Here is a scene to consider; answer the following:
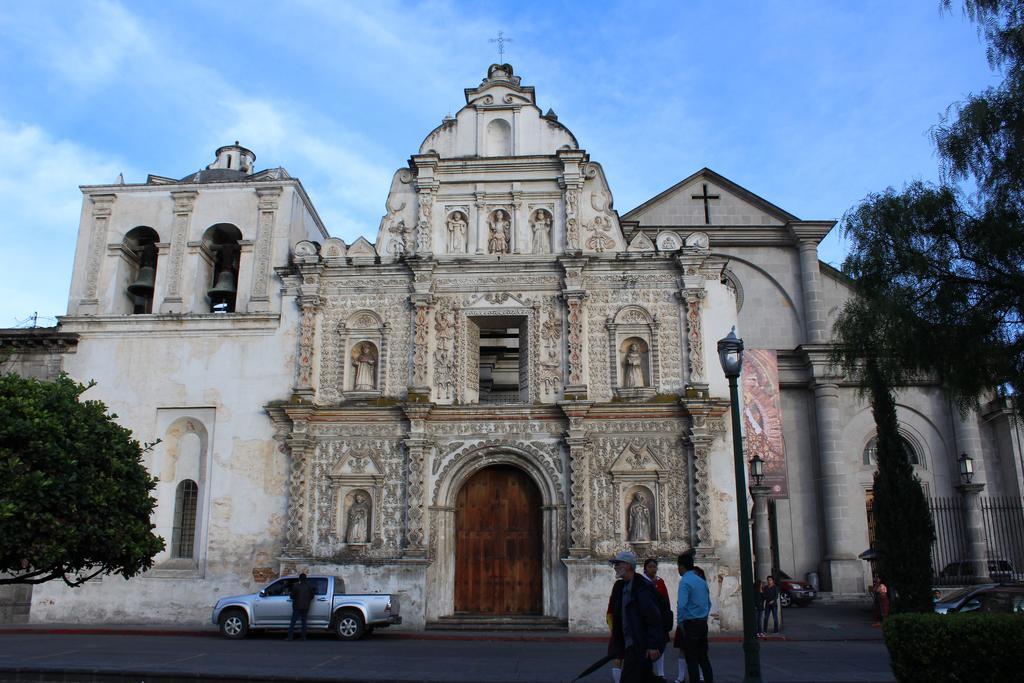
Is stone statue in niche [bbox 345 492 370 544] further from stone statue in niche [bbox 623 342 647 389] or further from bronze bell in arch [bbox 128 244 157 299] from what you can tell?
bronze bell in arch [bbox 128 244 157 299]

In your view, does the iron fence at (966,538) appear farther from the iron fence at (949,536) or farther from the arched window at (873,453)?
the arched window at (873,453)

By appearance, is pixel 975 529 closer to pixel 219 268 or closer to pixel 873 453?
pixel 873 453

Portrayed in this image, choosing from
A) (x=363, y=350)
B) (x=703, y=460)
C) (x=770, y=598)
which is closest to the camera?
(x=770, y=598)

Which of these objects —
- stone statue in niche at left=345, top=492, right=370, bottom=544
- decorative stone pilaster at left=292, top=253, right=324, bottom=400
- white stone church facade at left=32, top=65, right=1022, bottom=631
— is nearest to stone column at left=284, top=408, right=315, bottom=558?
white stone church facade at left=32, top=65, right=1022, bottom=631

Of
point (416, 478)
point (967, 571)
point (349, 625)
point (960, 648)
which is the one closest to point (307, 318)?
point (416, 478)

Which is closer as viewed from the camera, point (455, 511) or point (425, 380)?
point (455, 511)

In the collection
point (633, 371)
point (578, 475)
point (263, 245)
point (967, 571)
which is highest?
point (263, 245)

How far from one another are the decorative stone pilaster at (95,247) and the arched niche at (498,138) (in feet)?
34.3

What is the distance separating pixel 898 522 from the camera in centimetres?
1898

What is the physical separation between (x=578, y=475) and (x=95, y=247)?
47.5 ft

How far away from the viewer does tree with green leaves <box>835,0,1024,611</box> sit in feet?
42.9

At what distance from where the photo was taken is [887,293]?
1448 cm

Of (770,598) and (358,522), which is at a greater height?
(358,522)

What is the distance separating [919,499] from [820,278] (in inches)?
470
